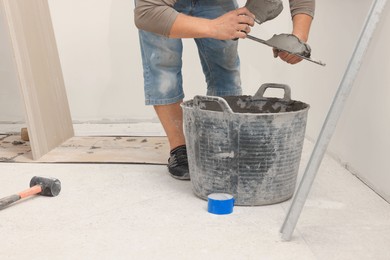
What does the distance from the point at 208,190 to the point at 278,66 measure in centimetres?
125

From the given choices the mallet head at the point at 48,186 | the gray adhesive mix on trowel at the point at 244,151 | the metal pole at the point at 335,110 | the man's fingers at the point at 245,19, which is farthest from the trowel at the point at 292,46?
the mallet head at the point at 48,186

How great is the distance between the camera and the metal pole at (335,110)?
0.99m

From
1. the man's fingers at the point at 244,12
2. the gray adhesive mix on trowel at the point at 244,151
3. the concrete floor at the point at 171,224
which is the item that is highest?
the man's fingers at the point at 244,12

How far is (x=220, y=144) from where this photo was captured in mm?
1316

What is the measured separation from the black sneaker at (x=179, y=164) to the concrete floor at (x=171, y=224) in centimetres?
3

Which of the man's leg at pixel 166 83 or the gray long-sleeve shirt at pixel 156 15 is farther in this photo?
the man's leg at pixel 166 83

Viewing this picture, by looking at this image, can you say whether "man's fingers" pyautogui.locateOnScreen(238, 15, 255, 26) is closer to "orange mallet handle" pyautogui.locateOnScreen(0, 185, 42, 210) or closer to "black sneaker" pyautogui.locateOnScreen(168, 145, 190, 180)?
"black sneaker" pyautogui.locateOnScreen(168, 145, 190, 180)

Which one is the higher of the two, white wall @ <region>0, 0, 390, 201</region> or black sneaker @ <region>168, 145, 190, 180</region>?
white wall @ <region>0, 0, 390, 201</region>

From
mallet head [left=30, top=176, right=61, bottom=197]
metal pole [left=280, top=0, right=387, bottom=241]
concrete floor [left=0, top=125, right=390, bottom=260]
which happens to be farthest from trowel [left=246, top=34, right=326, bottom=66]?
mallet head [left=30, top=176, right=61, bottom=197]

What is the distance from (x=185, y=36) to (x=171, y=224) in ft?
1.62

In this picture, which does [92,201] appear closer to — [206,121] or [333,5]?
[206,121]

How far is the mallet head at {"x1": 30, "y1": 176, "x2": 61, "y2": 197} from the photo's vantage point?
1425 mm

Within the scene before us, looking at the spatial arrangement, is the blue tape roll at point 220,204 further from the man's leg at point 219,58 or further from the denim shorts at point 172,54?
the man's leg at point 219,58

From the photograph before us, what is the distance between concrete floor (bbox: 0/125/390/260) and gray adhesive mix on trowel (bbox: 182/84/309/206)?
5cm
